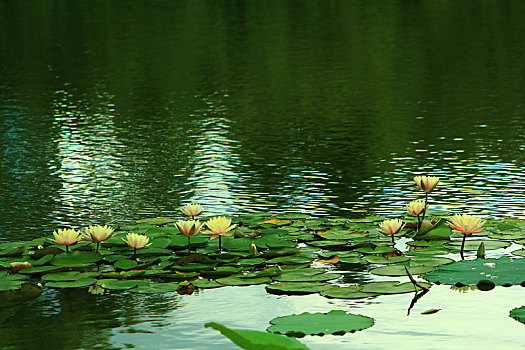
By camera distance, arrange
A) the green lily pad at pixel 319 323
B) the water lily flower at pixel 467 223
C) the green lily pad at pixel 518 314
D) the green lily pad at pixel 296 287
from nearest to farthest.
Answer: the green lily pad at pixel 319 323
the green lily pad at pixel 518 314
the green lily pad at pixel 296 287
the water lily flower at pixel 467 223

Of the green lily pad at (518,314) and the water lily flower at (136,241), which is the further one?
the water lily flower at (136,241)

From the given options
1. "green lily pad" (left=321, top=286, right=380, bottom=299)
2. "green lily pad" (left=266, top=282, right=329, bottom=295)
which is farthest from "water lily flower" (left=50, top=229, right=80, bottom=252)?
"green lily pad" (left=321, top=286, right=380, bottom=299)

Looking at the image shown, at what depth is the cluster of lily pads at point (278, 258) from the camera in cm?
491

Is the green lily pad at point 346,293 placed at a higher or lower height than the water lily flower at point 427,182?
lower

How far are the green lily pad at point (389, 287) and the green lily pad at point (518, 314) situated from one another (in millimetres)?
593

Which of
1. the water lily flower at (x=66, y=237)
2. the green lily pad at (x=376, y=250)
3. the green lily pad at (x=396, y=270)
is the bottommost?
the green lily pad at (x=396, y=270)

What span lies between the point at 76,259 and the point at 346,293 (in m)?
1.71


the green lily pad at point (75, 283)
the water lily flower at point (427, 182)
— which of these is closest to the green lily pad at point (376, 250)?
the water lily flower at point (427, 182)

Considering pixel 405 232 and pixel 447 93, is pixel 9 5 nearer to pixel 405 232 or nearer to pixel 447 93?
pixel 447 93

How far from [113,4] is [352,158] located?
35.5 meters

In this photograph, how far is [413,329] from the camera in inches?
166

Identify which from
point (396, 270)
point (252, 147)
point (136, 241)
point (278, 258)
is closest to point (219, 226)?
point (278, 258)

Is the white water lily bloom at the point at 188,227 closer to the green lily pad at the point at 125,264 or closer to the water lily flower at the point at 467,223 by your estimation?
the green lily pad at the point at 125,264

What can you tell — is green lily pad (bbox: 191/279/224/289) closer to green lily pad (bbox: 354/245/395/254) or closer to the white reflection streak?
green lily pad (bbox: 354/245/395/254)
